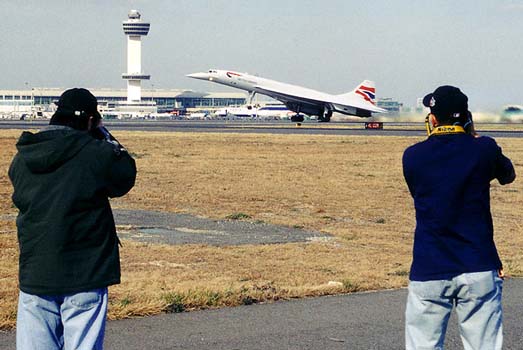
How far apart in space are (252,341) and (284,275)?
4.11 m

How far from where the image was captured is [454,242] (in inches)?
216

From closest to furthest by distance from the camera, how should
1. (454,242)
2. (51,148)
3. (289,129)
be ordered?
(51,148)
(454,242)
(289,129)

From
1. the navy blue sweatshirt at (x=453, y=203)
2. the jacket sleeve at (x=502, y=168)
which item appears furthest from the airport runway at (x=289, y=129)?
the navy blue sweatshirt at (x=453, y=203)

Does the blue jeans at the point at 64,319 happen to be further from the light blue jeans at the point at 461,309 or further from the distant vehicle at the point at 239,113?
the distant vehicle at the point at 239,113

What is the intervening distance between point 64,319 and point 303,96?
299 ft

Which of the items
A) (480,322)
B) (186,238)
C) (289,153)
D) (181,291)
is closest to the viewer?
(480,322)

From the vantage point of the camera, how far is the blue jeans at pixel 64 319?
516cm

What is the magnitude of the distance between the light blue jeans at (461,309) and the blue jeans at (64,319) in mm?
1840

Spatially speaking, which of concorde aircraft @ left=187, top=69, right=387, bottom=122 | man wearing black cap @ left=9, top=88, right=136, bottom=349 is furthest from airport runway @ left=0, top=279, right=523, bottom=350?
concorde aircraft @ left=187, top=69, right=387, bottom=122

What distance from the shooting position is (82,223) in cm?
516

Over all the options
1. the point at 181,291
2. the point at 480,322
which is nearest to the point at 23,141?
the point at 480,322

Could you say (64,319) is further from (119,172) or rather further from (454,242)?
(454,242)

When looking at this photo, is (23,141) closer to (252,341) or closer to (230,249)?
(252,341)

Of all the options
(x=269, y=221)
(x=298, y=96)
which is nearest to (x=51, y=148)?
(x=269, y=221)
